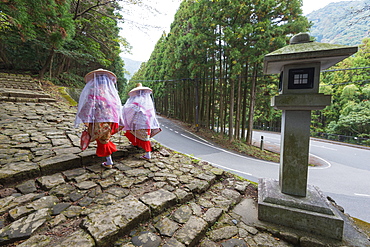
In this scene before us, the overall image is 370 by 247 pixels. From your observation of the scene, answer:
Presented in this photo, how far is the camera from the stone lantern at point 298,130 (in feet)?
8.31

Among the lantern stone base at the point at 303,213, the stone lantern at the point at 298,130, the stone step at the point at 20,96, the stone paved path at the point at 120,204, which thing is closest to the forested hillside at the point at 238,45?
the stone lantern at the point at 298,130

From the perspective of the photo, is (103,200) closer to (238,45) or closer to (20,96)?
(20,96)

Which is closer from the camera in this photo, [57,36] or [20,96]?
[20,96]

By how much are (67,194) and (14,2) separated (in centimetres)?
742

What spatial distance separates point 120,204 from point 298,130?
3113 millimetres

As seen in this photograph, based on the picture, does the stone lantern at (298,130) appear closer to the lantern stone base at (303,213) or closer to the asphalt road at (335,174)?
the lantern stone base at (303,213)

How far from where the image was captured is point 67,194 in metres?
2.58

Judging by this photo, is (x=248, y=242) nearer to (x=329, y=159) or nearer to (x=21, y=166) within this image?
(x=21, y=166)

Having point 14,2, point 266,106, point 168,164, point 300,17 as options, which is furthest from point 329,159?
point 14,2

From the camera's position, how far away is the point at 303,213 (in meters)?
2.53

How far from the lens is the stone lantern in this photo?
253cm

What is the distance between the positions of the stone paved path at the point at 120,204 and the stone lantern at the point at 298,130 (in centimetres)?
24

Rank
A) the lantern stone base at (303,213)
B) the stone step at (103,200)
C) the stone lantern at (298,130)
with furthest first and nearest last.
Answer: the stone lantern at (298,130) < the lantern stone base at (303,213) < the stone step at (103,200)

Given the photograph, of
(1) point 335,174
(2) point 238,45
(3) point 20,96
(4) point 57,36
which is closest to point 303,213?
(1) point 335,174
